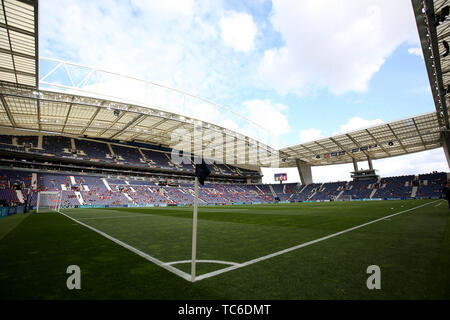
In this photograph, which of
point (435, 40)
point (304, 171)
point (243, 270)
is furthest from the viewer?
point (304, 171)

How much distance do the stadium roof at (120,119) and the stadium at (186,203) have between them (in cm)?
18

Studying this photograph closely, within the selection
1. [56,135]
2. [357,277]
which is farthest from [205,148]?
[357,277]

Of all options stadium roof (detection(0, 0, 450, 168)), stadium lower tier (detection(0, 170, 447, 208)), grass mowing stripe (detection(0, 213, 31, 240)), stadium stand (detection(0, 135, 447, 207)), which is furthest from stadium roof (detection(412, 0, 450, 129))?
stadium stand (detection(0, 135, 447, 207))

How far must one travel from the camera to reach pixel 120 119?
121ft

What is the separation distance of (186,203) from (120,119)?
25.0 meters

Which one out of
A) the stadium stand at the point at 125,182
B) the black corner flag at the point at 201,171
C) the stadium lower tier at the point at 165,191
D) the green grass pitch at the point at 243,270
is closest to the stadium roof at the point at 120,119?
the stadium stand at the point at 125,182

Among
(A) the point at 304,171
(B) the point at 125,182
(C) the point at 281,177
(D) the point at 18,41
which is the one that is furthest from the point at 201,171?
(A) the point at 304,171

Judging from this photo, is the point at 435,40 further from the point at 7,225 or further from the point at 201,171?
the point at 7,225

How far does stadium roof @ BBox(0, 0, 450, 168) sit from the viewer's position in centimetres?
1583

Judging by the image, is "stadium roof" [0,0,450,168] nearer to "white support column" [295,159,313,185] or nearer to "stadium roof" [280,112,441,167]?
"stadium roof" [280,112,441,167]

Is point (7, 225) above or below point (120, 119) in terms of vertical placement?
below

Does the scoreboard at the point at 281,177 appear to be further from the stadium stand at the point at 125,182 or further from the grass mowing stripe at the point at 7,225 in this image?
the grass mowing stripe at the point at 7,225

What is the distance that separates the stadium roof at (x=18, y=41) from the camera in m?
13.3
